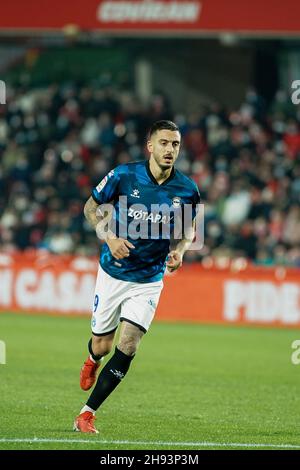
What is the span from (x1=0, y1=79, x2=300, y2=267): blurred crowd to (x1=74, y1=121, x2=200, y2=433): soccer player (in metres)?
11.5

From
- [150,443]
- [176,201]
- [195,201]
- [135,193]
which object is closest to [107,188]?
[135,193]

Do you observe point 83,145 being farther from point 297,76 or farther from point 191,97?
point 297,76

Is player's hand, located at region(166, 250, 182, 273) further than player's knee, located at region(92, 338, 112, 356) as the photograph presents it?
No

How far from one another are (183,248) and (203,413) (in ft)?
5.71

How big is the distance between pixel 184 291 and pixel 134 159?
18.0ft

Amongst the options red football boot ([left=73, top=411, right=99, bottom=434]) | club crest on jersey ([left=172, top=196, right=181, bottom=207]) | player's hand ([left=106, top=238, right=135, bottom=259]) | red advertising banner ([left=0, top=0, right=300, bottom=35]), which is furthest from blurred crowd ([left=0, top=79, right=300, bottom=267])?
red football boot ([left=73, top=411, right=99, bottom=434])

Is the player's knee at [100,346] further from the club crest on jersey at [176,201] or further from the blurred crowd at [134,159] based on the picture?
the blurred crowd at [134,159]

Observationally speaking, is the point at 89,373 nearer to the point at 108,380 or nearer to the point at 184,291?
the point at 108,380

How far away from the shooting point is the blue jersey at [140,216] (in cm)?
910

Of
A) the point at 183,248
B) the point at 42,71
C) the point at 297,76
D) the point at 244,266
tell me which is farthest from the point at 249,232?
the point at 183,248

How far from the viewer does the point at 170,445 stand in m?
8.05

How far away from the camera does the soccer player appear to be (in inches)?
354

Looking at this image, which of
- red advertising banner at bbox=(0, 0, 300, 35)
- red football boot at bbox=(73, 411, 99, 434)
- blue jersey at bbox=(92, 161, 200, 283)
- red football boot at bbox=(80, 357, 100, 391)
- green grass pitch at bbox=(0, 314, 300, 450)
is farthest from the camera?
red advertising banner at bbox=(0, 0, 300, 35)

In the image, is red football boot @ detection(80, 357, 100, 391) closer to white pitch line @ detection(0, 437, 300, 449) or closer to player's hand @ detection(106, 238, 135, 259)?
player's hand @ detection(106, 238, 135, 259)
